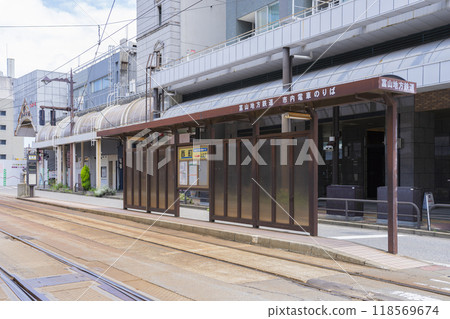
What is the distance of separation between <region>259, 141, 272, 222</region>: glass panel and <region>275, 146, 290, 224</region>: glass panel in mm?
289

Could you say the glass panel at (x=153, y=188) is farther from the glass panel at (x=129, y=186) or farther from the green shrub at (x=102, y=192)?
the green shrub at (x=102, y=192)

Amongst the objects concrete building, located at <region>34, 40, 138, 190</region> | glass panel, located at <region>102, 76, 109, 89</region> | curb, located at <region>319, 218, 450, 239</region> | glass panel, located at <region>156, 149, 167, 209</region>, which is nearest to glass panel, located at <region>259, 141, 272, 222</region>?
curb, located at <region>319, 218, 450, 239</region>

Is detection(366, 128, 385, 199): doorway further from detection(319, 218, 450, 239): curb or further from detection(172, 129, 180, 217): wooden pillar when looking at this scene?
detection(172, 129, 180, 217): wooden pillar

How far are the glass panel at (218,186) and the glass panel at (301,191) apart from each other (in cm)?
307

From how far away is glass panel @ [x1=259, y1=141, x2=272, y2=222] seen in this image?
41.7ft

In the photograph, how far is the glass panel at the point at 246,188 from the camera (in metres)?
13.4

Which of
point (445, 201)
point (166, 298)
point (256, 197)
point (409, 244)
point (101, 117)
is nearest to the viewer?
point (166, 298)

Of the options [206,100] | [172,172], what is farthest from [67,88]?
[172,172]

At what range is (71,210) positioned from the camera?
73.3 feet

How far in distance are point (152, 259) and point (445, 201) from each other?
1726cm

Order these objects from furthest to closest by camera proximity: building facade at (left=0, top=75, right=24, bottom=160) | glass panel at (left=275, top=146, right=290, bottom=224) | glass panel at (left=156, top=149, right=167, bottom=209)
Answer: building facade at (left=0, top=75, right=24, bottom=160)
glass panel at (left=156, top=149, right=167, bottom=209)
glass panel at (left=275, top=146, right=290, bottom=224)

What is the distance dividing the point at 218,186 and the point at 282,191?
2.80 metres

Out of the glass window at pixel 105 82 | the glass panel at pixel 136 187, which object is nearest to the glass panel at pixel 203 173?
the glass panel at pixel 136 187
